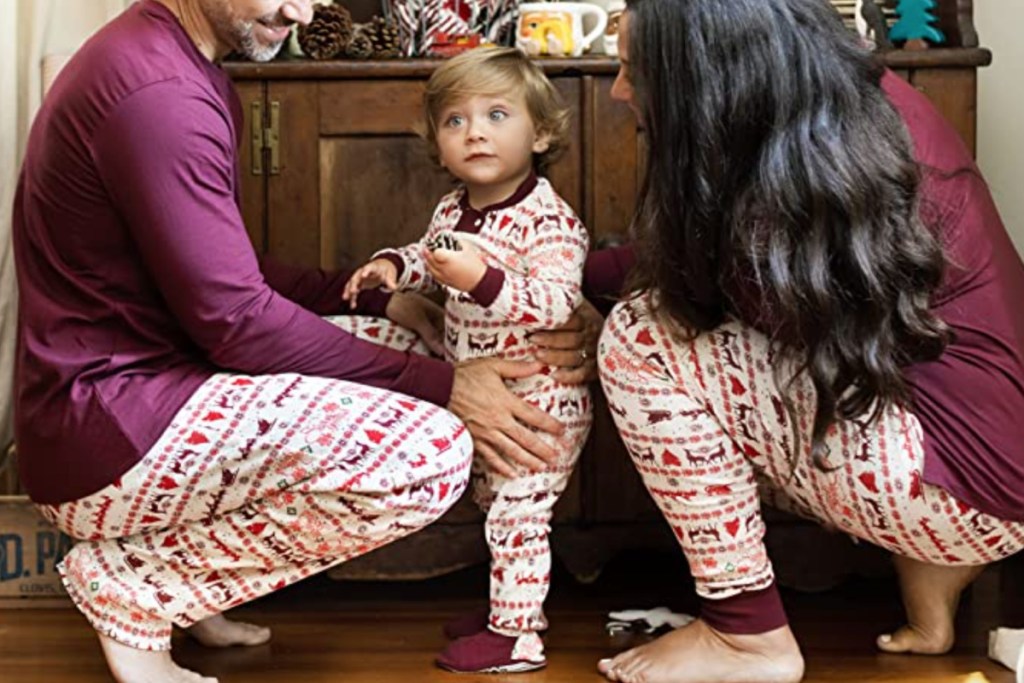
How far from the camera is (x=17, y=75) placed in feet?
8.32

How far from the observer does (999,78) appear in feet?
8.91

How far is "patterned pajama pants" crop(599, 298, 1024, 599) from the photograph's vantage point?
184cm

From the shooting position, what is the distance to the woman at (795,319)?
70.0 inches

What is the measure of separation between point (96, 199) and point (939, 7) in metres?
1.36

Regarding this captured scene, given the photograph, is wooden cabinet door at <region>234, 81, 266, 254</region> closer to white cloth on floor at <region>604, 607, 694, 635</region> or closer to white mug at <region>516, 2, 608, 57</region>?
white mug at <region>516, 2, 608, 57</region>

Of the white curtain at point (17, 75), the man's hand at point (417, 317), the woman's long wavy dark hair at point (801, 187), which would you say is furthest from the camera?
the white curtain at point (17, 75)

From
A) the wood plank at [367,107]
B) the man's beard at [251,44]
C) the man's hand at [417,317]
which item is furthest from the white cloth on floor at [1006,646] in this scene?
the man's beard at [251,44]

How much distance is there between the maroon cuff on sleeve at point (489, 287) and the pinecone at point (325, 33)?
577 mm

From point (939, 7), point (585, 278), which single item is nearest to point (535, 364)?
point (585, 278)

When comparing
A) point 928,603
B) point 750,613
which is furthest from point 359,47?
point 928,603

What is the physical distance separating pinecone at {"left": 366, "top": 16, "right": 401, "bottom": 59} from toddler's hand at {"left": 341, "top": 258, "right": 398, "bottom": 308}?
421 millimetres

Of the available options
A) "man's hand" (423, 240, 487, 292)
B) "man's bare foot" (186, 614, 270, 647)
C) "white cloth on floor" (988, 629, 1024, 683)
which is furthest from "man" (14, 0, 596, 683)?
"white cloth on floor" (988, 629, 1024, 683)

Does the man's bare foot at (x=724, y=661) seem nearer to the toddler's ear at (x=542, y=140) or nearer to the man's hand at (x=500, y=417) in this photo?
the man's hand at (x=500, y=417)

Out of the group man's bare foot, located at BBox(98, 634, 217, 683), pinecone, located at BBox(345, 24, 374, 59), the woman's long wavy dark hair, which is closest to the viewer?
the woman's long wavy dark hair
